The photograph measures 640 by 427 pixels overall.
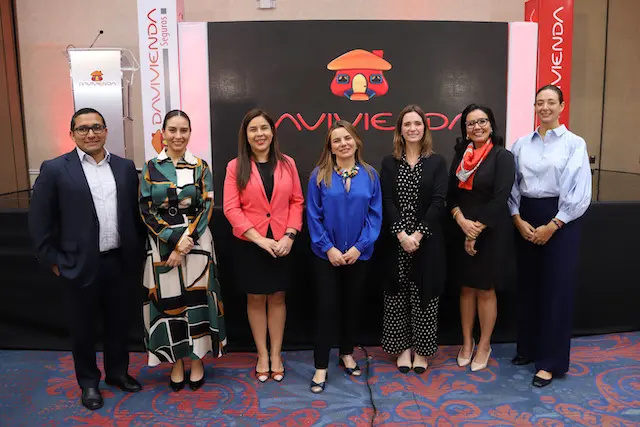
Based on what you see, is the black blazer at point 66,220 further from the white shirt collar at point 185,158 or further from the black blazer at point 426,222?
the black blazer at point 426,222

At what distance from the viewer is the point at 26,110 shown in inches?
268

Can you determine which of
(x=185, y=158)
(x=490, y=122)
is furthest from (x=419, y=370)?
(x=185, y=158)

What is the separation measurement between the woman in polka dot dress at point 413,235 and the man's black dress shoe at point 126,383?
147 centimetres

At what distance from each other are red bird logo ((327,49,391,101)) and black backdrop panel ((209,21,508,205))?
0.05 m

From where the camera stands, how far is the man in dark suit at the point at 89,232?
2.43 m

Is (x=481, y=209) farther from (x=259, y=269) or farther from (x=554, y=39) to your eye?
(x=554, y=39)

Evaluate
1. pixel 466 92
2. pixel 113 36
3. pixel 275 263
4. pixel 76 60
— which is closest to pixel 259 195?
pixel 275 263

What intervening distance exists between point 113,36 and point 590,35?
6525 mm

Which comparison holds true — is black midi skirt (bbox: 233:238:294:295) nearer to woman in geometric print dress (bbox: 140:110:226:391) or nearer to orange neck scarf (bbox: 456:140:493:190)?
woman in geometric print dress (bbox: 140:110:226:391)

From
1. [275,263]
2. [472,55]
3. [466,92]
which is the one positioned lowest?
[275,263]

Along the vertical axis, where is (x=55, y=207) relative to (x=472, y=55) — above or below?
below

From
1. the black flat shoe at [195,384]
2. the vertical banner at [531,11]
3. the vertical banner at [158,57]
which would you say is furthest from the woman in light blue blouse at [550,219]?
the vertical banner at [158,57]

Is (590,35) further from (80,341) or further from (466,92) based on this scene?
(80,341)

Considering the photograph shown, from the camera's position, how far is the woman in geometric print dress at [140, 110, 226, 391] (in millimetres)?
2547
